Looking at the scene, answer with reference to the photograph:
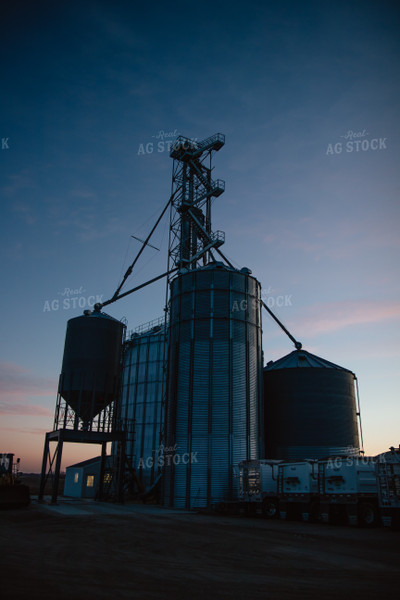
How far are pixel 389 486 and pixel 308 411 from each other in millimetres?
16130

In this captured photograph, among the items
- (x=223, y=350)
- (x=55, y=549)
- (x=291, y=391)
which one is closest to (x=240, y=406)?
(x=223, y=350)

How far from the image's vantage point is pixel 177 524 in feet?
Answer: 68.4

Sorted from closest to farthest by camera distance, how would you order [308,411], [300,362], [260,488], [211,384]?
[260,488] < [211,384] < [308,411] < [300,362]

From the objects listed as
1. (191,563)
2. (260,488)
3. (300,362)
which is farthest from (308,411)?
(191,563)

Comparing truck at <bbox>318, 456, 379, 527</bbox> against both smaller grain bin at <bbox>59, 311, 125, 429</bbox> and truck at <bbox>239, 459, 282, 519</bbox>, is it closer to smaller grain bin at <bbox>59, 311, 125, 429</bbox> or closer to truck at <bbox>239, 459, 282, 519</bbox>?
truck at <bbox>239, 459, 282, 519</bbox>

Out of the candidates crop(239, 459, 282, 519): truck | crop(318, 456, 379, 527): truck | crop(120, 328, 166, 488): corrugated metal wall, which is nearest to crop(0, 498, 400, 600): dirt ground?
crop(318, 456, 379, 527): truck

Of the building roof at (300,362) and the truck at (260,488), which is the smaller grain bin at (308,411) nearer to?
the building roof at (300,362)

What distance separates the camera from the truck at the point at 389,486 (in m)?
21.1

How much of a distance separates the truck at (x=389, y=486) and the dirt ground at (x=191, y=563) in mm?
2072

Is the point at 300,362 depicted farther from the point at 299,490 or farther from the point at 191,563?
the point at 191,563

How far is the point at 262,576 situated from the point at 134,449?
3826 cm

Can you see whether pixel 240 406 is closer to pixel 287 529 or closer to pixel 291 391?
pixel 291 391

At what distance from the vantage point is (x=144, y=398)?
1869 inches

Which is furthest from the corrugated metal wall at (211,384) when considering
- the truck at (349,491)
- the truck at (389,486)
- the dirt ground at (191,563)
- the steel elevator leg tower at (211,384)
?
the dirt ground at (191,563)
